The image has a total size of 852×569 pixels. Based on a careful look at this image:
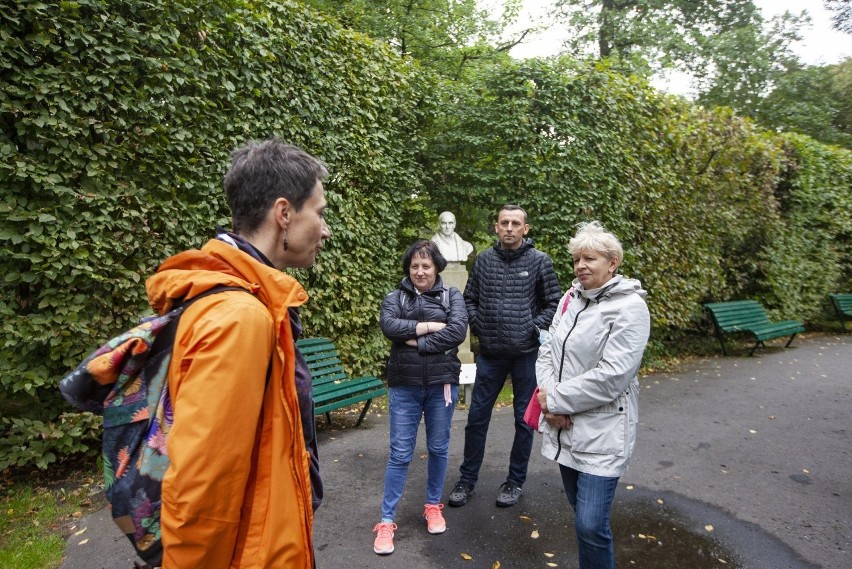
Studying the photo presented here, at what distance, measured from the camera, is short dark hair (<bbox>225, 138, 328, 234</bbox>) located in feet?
4.65

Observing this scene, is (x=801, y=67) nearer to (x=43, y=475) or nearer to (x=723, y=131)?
(x=723, y=131)

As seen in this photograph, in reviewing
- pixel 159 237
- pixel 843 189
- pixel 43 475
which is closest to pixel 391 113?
pixel 159 237

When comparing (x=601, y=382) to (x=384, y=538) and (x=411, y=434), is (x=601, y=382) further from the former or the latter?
(x=384, y=538)

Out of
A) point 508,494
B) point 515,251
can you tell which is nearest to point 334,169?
point 515,251

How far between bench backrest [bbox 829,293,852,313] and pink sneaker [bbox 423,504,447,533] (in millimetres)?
12730

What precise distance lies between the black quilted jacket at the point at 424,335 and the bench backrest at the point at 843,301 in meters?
12.6

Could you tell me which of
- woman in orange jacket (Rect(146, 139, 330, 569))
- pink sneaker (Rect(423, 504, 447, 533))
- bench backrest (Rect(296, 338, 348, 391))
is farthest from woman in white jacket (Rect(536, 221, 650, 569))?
bench backrest (Rect(296, 338, 348, 391))

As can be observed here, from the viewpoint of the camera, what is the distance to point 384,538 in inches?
126

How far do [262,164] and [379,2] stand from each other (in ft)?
38.7

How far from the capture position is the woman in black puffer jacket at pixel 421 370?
3.27 m

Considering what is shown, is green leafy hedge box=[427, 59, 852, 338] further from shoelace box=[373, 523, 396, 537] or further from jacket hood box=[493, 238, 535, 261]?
shoelace box=[373, 523, 396, 537]

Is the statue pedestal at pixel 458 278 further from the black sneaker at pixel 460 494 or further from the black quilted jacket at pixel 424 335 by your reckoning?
the black quilted jacket at pixel 424 335

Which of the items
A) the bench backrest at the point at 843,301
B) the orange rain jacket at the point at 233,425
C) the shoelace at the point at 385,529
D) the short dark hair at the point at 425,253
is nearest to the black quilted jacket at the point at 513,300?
the short dark hair at the point at 425,253

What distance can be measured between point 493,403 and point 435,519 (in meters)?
0.88
